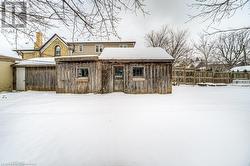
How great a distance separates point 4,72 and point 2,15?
1703cm

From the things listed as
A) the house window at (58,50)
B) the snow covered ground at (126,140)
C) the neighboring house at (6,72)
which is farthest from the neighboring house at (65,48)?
the snow covered ground at (126,140)

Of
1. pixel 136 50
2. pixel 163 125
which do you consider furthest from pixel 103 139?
pixel 136 50

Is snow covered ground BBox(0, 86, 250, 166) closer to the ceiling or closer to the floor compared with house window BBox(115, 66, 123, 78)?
closer to the floor

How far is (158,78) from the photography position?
15.7m

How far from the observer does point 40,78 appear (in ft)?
62.3

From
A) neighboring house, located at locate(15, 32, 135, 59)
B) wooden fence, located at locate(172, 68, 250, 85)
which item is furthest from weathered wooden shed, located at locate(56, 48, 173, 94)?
neighboring house, located at locate(15, 32, 135, 59)

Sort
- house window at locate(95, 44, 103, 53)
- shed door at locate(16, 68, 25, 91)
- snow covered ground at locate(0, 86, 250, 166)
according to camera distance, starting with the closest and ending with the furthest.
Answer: snow covered ground at locate(0, 86, 250, 166), shed door at locate(16, 68, 25, 91), house window at locate(95, 44, 103, 53)

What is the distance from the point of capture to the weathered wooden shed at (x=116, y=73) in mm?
15727

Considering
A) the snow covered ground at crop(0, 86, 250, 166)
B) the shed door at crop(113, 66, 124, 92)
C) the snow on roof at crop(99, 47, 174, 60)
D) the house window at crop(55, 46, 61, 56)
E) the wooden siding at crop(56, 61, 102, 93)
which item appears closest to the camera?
the snow covered ground at crop(0, 86, 250, 166)

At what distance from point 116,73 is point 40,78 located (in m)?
8.42

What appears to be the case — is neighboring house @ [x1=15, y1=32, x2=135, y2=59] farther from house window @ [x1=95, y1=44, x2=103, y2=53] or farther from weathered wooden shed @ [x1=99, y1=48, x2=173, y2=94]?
weathered wooden shed @ [x1=99, y1=48, x2=173, y2=94]

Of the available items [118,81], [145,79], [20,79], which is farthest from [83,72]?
[20,79]

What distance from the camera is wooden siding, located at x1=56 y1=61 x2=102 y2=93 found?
1598 cm

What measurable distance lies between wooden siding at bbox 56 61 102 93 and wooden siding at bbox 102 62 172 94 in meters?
0.60
